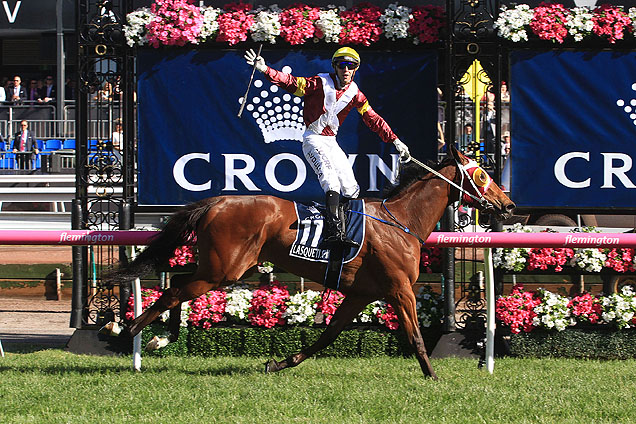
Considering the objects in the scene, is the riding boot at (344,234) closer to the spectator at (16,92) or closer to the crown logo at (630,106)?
the crown logo at (630,106)

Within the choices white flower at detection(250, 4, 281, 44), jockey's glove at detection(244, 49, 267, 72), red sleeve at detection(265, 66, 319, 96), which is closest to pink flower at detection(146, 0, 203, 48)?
white flower at detection(250, 4, 281, 44)

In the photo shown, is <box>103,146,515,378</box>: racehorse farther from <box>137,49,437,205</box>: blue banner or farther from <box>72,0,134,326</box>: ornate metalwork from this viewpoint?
<box>72,0,134,326</box>: ornate metalwork

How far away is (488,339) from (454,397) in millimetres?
1351

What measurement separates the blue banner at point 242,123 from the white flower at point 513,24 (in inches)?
29.6

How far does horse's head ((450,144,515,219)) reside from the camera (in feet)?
23.2

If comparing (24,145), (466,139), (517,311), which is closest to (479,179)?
(517,311)

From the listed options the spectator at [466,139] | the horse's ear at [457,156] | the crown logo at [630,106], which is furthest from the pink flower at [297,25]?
the crown logo at [630,106]

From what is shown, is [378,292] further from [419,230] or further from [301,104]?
[301,104]

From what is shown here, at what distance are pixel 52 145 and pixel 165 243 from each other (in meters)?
11.5

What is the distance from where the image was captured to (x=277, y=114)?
8523mm

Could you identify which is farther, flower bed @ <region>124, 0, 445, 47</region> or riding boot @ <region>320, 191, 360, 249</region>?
flower bed @ <region>124, 0, 445, 47</region>

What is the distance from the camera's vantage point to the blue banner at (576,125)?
8.47m

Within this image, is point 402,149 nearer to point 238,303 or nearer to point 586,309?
point 238,303

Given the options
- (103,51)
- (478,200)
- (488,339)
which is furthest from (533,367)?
(103,51)
